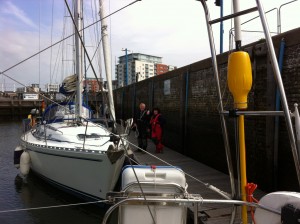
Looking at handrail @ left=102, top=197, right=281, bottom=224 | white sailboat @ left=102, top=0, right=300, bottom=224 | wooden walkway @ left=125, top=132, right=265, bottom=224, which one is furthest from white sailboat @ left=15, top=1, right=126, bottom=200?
handrail @ left=102, top=197, right=281, bottom=224

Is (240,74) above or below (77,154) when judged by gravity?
above

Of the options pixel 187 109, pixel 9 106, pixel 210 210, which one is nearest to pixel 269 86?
pixel 210 210

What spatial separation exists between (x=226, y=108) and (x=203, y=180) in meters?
1.66

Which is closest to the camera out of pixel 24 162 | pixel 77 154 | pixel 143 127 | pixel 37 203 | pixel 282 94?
pixel 282 94

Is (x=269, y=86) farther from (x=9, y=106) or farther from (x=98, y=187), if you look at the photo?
(x=9, y=106)

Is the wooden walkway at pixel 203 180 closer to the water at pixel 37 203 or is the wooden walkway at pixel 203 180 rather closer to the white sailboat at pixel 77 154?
the white sailboat at pixel 77 154

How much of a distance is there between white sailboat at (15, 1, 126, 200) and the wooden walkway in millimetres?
1017

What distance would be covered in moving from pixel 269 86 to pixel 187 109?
201 inches

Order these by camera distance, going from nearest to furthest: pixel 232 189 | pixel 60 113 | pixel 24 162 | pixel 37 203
→ 1. pixel 232 189
2. pixel 37 203
3. pixel 24 162
4. pixel 60 113

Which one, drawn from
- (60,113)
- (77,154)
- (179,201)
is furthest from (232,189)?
(60,113)

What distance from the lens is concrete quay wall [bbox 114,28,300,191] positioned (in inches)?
223

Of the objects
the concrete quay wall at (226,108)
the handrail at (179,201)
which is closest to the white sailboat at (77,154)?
the concrete quay wall at (226,108)

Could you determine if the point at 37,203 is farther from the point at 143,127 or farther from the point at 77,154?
the point at 143,127

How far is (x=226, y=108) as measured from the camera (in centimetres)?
704
